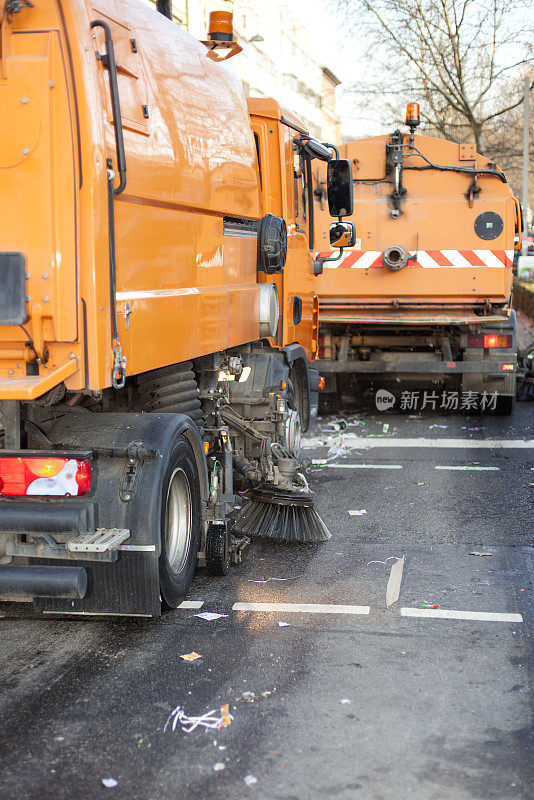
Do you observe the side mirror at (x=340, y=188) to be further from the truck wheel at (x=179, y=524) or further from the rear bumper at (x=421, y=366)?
the rear bumper at (x=421, y=366)

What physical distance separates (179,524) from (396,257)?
6897mm

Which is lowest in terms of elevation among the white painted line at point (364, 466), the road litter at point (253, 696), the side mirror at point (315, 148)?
the road litter at point (253, 696)

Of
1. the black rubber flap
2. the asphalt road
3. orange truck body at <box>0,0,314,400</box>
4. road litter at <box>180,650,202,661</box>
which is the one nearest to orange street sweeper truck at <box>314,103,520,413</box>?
the asphalt road

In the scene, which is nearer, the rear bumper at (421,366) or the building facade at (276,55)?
the rear bumper at (421,366)

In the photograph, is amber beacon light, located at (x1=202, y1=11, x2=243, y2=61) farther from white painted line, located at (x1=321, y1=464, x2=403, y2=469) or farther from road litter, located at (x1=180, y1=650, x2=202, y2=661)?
white painted line, located at (x1=321, y1=464, x2=403, y2=469)

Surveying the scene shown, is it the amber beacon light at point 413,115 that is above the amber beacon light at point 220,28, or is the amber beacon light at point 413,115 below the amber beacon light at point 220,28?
above

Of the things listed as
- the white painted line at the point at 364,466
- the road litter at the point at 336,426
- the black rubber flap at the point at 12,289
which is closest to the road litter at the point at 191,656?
the black rubber flap at the point at 12,289

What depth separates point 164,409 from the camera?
15.8 ft

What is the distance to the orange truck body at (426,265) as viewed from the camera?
10594mm

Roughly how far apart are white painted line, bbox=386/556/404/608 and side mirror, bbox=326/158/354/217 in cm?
283

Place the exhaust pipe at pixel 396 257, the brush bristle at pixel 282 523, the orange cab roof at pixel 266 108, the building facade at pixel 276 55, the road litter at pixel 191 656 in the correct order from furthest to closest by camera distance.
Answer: the building facade at pixel 276 55
the exhaust pipe at pixel 396 257
the orange cab roof at pixel 266 108
the brush bristle at pixel 282 523
the road litter at pixel 191 656

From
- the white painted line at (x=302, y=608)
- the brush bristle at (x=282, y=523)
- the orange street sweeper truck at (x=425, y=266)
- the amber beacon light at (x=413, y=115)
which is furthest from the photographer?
the orange street sweeper truck at (x=425, y=266)

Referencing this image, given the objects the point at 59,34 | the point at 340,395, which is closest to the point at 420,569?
the point at 59,34

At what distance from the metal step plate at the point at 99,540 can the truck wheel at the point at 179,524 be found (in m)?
0.29
